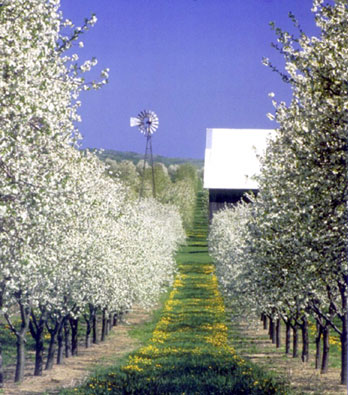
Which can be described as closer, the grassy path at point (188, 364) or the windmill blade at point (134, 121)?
the grassy path at point (188, 364)

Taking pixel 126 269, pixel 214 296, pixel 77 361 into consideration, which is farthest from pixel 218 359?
pixel 214 296

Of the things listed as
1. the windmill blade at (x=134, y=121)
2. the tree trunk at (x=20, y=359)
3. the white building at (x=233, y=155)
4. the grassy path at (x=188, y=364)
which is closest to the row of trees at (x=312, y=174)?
the grassy path at (x=188, y=364)

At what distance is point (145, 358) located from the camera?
1055 inches

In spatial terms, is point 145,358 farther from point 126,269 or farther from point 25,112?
point 25,112

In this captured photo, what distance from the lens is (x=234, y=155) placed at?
2138 inches

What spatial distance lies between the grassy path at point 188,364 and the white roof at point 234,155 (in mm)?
12671

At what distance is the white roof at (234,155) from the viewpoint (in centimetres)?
5022

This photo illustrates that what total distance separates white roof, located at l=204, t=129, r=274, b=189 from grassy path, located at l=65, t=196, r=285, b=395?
12.7 metres

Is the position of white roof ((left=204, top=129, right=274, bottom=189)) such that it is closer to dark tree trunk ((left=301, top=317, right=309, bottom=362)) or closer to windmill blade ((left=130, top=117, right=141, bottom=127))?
windmill blade ((left=130, top=117, right=141, bottom=127))

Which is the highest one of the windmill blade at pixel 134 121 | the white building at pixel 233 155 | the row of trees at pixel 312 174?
the windmill blade at pixel 134 121

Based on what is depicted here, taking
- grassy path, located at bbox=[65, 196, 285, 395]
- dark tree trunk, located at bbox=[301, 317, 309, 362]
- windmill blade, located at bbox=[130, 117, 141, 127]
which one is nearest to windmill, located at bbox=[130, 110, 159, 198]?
windmill blade, located at bbox=[130, 117, 141, 127]

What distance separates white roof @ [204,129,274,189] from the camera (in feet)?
165

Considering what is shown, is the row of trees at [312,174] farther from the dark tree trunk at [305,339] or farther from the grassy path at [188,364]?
the dark tree trunk at [305,339]

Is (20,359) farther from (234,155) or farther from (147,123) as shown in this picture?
(147,123)
